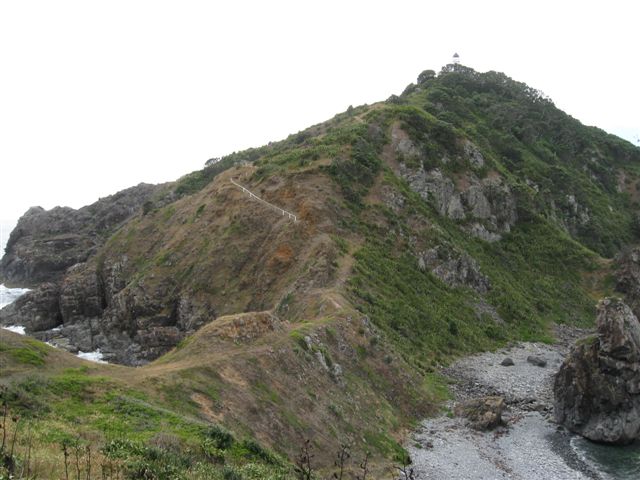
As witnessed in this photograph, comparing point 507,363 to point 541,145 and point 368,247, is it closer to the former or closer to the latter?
point 368,247

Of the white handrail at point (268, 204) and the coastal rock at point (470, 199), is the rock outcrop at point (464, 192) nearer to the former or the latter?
the coastal rock at point (470, 199)

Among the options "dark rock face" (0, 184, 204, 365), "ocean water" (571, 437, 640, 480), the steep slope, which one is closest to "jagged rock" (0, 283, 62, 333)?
"dark rock face" (0, 184, 204, 365)

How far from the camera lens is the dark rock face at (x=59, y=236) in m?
97.9

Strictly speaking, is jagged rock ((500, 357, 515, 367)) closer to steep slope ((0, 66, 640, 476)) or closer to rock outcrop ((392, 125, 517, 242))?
steep slope ((0, 66, 640, 476))

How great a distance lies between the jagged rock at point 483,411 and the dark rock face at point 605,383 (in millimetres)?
4134

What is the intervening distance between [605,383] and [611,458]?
483cm

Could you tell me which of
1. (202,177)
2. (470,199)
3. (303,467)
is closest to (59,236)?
(202,177)

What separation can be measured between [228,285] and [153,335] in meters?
9.13

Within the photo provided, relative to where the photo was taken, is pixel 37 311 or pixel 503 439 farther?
pixel 37 311

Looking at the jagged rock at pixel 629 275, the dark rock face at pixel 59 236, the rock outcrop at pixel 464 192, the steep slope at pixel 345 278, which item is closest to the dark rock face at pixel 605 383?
the steep slope at pixel 345 278

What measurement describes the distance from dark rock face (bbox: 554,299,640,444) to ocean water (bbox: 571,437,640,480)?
22.5 inches

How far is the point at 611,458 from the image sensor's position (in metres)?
30.3

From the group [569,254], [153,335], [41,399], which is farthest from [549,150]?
[41,399]

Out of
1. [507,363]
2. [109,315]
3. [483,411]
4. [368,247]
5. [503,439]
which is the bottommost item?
[503,439]
